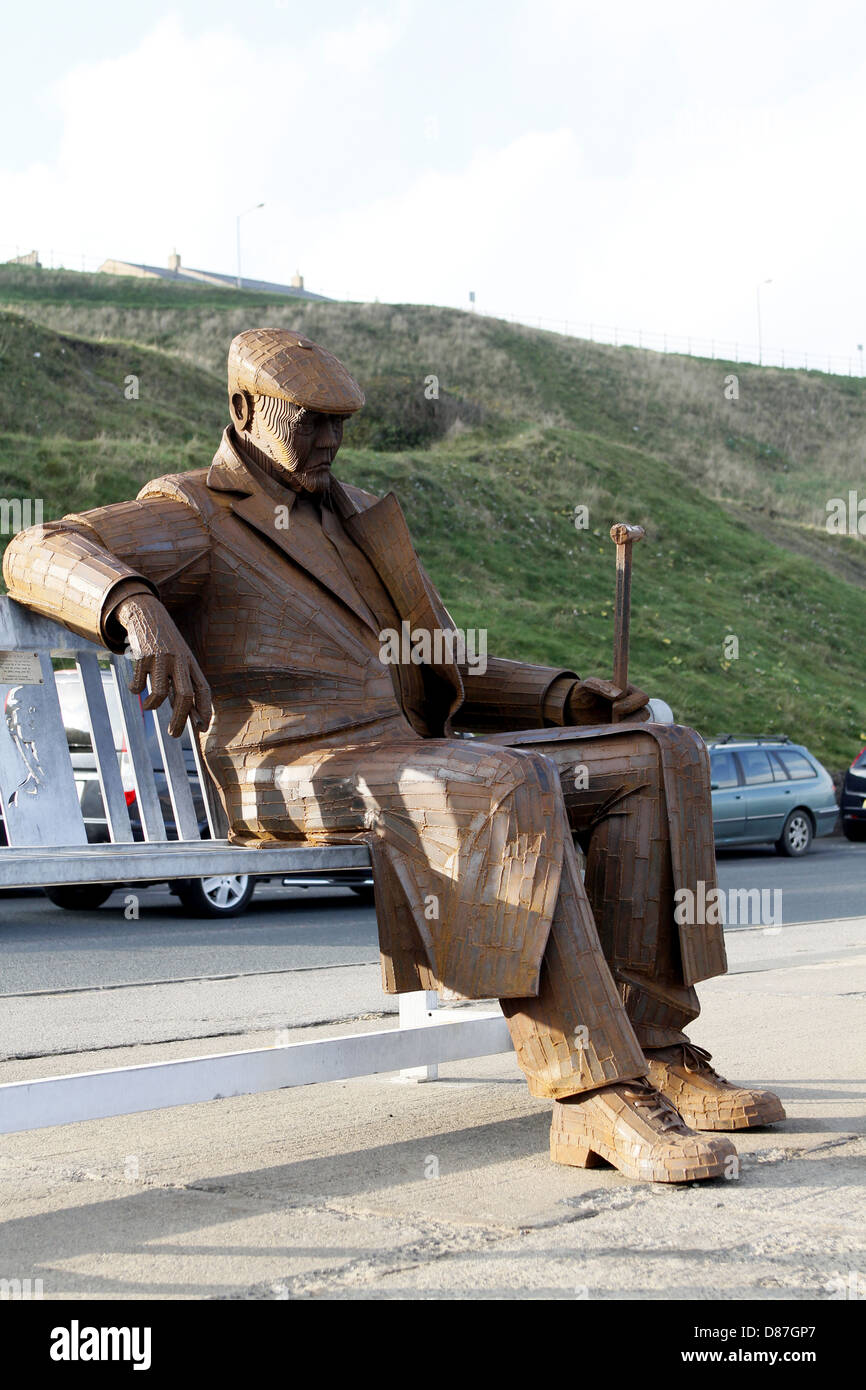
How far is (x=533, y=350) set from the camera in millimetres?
55562

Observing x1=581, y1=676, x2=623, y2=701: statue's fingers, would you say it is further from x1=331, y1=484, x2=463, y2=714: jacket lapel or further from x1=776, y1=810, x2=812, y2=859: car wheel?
x1=776, y1=810, x2=812, y2=859: car wheel

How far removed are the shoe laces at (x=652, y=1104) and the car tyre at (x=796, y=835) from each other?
548 inches

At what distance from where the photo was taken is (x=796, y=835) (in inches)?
671

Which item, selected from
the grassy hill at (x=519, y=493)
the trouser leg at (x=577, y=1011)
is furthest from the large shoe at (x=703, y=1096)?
the grassy hill at (x=519, y=493)

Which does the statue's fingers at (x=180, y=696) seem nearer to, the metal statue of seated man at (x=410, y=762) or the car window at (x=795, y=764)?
the metal statue of seated man at (x=410, y=762)

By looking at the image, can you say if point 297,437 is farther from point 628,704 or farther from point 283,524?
point 628,704

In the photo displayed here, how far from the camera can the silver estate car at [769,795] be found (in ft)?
53.4

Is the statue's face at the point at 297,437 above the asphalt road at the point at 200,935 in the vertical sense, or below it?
above

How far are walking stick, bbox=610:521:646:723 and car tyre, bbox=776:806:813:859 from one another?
43.0ft

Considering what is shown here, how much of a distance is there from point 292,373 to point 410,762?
1.04m

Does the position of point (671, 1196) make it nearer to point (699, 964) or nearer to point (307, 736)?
point (699, 964)

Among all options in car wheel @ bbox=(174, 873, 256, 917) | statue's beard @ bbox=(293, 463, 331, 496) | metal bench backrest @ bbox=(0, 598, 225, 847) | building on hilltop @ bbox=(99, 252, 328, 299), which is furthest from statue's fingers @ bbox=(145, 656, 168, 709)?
building on hilltop @ bbox=(99, 252, 328, 299)

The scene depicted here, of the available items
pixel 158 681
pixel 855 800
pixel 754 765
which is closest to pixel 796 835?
pixel 754 765

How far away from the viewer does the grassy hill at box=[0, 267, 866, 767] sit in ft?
76.2
